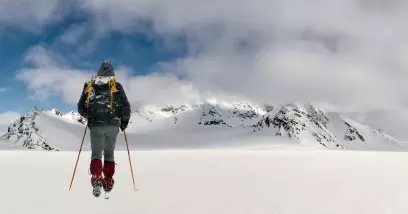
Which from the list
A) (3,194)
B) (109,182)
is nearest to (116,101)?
(109,182)

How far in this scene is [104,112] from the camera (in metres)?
7.42

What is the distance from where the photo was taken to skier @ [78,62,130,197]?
24.3ft

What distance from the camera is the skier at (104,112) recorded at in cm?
742

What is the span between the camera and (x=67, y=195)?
7.88m

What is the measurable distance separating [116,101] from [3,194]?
11.4 feet

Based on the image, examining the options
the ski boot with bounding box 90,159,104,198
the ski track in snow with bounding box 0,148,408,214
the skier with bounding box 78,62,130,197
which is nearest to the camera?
the ski track in snow with bounding box 0,148,408,214

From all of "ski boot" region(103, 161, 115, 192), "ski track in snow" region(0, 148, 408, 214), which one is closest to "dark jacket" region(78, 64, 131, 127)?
"ski boot" region(103, 161, 115, 192)

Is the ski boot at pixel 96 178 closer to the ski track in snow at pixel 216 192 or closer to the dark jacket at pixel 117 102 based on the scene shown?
the ski track in snow at pixel 216 192

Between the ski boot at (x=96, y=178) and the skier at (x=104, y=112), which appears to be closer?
the ski boot at (x=96, y=178)

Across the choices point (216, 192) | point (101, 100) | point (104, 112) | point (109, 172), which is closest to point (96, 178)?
point (109, 172)

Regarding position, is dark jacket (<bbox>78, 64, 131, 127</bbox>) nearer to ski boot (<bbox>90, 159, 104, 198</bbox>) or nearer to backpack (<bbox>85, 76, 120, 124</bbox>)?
backpack (<bbox>85, 76, 120, 124</bbox>)

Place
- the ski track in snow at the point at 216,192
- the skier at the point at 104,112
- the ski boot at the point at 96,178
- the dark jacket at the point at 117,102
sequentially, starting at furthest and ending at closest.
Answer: the dark jacket at the point at 117,102
the skier at the point at 104,112
the ski boot at the point at 96,178
the ski track in snow at the point at 216,192

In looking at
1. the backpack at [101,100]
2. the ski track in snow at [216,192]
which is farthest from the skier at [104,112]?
the ski track in snow at [216,192]

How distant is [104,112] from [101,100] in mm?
288
